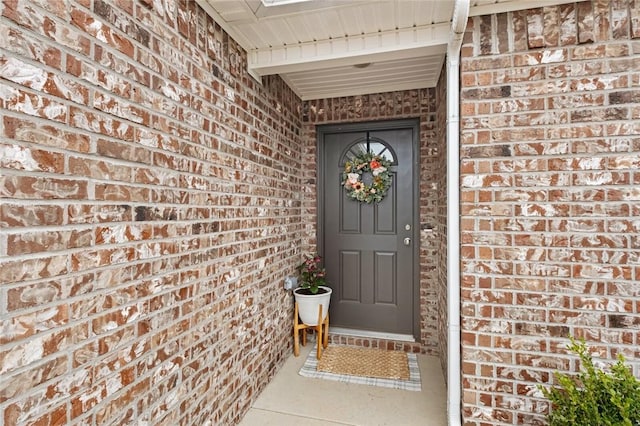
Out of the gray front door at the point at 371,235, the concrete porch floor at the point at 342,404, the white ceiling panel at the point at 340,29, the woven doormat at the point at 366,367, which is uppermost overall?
the white ceiling panel at the point at 340,29

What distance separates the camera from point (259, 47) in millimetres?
2133

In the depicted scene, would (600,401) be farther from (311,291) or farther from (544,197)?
(311,291)

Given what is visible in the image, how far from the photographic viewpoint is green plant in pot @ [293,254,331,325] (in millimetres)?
2795

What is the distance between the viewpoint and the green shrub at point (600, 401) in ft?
4.40

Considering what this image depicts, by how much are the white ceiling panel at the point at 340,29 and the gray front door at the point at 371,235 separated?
82 centimetres

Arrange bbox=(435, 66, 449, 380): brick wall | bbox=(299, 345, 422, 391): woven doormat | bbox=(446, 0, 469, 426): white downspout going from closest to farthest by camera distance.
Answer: bbox=(446, 0, 469, 426): white downspout → bbox=(435, 66, 449, 380): brick wall → bbox=(299, 345, 422, 391): woven doormat

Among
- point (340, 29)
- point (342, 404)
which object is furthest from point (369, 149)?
point (342, 404)

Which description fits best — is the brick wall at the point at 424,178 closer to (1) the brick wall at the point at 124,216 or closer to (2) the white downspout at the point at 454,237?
(2) the white downspout at the point at 454,237

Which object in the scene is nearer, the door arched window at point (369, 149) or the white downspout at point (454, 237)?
the white downspout at point (454, 237)

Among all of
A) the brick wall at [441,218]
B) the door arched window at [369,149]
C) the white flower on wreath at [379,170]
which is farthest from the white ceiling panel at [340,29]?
the white flower on wreath at [379,170]

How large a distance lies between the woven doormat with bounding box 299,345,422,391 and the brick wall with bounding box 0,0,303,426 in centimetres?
71

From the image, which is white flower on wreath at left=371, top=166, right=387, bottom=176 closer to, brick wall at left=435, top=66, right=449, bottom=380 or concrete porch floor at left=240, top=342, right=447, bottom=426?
brick wall at left=435, top=66, right=449, bottom=380

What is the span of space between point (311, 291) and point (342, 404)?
3.12 feet

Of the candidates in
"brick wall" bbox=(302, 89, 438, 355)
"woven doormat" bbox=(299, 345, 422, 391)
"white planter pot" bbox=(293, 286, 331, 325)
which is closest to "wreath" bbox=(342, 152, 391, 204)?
"brick wall" bbox=(302, 89, 438, 355)
